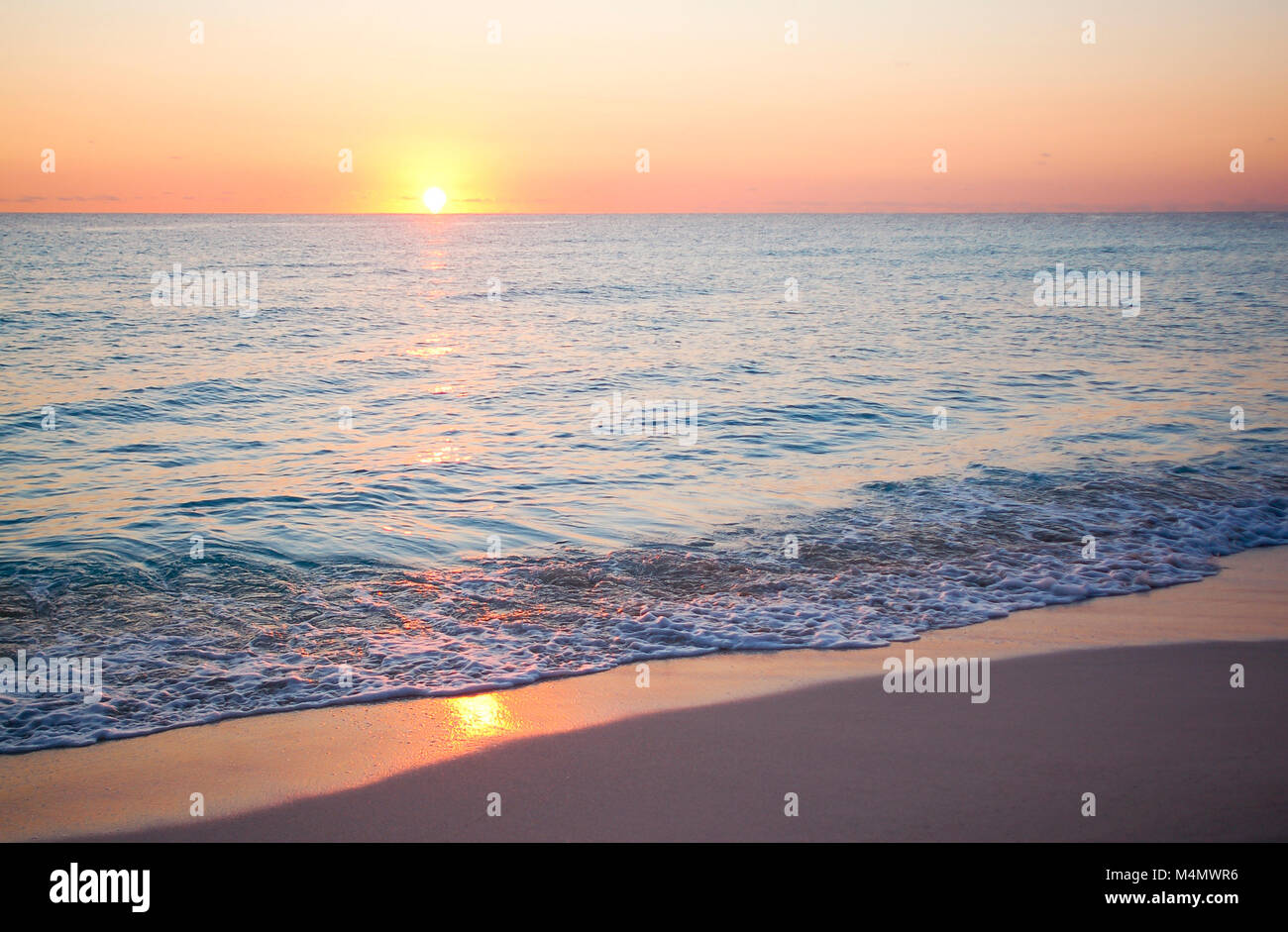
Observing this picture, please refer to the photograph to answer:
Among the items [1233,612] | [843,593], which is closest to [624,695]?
[843,593]

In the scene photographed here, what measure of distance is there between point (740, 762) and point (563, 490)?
286 inches

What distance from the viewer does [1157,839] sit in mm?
4473

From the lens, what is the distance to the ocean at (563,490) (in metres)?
7.48

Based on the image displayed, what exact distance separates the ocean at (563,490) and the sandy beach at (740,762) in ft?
1.86

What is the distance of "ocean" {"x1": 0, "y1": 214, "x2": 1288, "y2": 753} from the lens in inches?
295

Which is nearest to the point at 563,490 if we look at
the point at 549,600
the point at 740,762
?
the point at 549,600

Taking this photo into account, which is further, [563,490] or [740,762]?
[563,490]

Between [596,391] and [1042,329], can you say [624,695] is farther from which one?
[1042,329]

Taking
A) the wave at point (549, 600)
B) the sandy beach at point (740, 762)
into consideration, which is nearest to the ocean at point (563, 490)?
the wave at point (549, 600)

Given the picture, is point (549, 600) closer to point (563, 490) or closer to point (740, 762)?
point (740, 762)

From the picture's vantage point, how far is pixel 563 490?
12.2 metres

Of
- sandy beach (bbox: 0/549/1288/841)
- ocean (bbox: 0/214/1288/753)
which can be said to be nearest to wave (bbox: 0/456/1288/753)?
ocean (bbox: 0/214/1288/753)

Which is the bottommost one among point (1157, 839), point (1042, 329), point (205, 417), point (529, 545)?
point (1157, 839)
